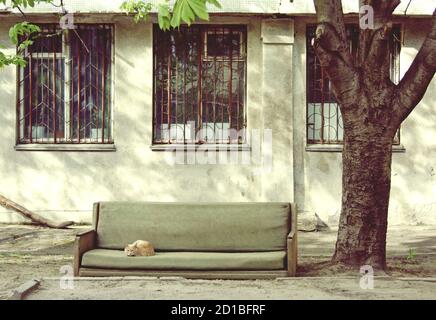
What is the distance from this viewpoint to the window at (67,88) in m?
14.1

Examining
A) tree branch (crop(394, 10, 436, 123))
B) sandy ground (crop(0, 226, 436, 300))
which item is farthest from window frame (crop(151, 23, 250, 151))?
tree branch (crop(394, 10, 436, 123))

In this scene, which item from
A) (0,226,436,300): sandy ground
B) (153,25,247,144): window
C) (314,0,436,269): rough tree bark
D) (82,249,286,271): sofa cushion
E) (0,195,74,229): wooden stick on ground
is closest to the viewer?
(0,226,436,300): sandy ground

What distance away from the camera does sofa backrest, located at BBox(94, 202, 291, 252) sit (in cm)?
863

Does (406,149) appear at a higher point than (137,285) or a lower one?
higher

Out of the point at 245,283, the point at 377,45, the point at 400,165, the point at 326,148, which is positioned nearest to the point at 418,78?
the point at 377,45

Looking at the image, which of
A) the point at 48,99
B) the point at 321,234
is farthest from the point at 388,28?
the point at 48,99

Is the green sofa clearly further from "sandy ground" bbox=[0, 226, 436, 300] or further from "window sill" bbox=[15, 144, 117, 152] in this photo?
"window sill" bbox=[15, 144, 117, 152]

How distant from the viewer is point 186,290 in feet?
23.8

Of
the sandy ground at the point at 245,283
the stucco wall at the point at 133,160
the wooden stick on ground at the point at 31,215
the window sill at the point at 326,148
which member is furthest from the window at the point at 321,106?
the wooden stick on ground at the point at 31,215

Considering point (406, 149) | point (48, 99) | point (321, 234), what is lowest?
point (321, 234)

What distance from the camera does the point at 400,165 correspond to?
553 inches

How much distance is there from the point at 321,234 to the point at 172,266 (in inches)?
215

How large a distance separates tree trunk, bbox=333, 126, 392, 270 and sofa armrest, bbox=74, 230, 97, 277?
3.10 m

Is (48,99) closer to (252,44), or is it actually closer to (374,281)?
(252,44)
